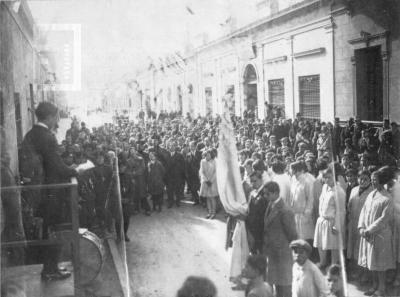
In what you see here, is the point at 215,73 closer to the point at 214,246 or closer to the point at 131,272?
the point at 214,246

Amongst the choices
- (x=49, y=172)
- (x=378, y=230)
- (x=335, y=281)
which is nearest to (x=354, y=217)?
(x=378, y=230)

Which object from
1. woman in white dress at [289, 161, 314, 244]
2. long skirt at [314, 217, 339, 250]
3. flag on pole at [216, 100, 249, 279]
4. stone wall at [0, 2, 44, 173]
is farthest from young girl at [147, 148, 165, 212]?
long skirt at [314, 217, 339, 250]

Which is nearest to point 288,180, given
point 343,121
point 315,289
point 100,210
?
point 315,289

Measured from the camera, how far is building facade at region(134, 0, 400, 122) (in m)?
9.52

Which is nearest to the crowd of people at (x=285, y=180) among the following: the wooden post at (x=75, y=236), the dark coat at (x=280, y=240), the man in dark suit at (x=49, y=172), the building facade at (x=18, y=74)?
the dark coat at (x=280, y=240)

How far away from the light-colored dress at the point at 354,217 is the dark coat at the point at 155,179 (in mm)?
4779

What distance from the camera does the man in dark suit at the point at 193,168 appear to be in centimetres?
983

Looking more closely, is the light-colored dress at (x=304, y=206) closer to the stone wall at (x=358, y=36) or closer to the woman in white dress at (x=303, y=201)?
the woman in white dress at (x=303, y=201)

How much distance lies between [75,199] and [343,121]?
336 inches

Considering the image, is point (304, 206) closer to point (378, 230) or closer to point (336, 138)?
point (378, 230)

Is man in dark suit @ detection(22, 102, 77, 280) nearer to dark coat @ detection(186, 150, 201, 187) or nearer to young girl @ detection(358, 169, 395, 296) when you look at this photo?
young girl @ detection(358, 169, 395, 296)

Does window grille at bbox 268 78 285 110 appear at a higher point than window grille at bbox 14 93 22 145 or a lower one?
higher

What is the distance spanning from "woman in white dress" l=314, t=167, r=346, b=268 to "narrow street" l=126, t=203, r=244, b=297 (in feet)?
4.50

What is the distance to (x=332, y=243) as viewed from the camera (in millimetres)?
5809
